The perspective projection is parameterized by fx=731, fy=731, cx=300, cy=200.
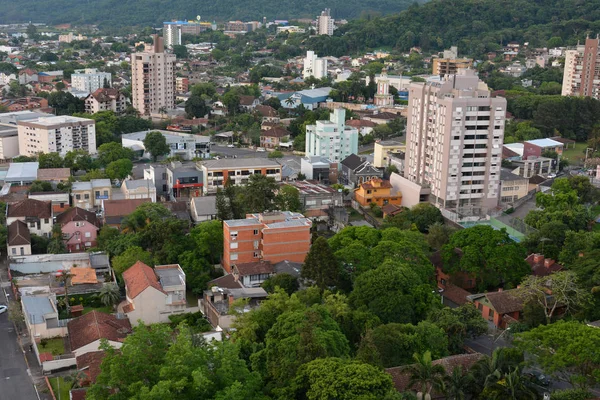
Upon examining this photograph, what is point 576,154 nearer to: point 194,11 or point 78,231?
point 78,231

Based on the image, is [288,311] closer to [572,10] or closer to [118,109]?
[118,109]

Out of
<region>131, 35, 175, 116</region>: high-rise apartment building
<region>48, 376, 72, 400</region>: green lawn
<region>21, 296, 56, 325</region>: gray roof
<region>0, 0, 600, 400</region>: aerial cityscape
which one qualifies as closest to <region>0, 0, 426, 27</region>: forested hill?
<region>0, 0, 600, 400</region>: aerial cityscape

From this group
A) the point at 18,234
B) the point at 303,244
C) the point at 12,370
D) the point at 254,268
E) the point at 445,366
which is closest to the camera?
the point at 445,366

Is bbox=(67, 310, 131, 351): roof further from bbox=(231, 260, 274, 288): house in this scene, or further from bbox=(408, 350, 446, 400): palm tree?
bbox=(408, 350, 446, 400): palm tree

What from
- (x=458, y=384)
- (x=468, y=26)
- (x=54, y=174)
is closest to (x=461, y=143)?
(x=458, y=384)

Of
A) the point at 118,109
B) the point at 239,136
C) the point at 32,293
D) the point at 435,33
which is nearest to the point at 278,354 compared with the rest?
the point at 32,293

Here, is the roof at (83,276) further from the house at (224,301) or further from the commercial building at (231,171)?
the commercial building at (231,171)
